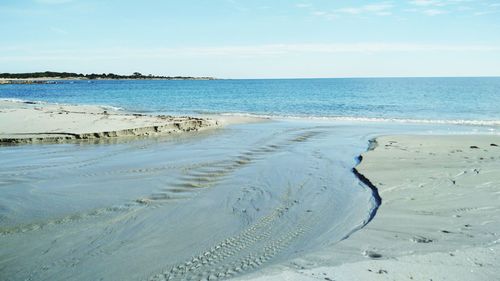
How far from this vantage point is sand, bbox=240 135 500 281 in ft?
14.3

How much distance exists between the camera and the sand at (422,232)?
4.35 meters

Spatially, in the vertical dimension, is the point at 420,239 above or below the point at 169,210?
above

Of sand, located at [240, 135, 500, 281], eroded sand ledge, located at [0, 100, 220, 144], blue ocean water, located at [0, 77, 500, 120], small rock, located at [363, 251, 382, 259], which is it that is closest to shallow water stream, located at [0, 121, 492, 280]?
sand, located at [240, 135, 500, 281]

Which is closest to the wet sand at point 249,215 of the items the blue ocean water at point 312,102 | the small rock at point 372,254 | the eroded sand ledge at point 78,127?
the small rock at point 372,254

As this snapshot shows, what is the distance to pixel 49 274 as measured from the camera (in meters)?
4.57

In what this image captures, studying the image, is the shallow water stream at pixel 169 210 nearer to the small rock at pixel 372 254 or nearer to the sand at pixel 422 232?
the sand at pixel 422 232

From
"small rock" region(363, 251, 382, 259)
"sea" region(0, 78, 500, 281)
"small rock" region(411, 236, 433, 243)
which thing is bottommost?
"sea" region(0, 78, 500, 281)

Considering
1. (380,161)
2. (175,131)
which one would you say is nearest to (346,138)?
(380,161)

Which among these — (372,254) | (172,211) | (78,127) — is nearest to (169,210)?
(172,211)

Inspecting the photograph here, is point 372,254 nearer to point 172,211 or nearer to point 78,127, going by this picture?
point 172,211

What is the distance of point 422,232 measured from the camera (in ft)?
18.2

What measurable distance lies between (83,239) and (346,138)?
1210 cm

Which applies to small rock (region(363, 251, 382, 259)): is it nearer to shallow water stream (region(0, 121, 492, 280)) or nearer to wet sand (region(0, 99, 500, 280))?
wet sand (region(0, 99, 500, 280))

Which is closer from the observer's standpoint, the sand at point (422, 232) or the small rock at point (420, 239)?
the sand at point (422, 232)
